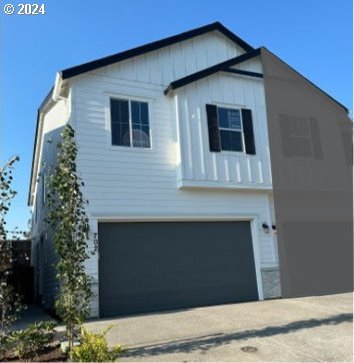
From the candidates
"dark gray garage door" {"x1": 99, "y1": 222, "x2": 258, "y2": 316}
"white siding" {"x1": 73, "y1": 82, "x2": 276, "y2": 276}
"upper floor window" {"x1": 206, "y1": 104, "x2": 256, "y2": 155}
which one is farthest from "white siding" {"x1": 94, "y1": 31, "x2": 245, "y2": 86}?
"dark gray garage door" {"x1": 99, "y1": 222, "x2": 258, "y2": 316}

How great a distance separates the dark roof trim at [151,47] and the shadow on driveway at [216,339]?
21.8 ft

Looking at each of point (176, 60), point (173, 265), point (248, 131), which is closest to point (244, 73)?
point (248, 131)

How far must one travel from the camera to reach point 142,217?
9.55 meters

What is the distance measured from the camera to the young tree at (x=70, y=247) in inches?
207

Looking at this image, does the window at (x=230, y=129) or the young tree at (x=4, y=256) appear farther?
the window at (x=230, y=129)

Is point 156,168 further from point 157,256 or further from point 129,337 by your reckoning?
point 129,337

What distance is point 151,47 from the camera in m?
10.7

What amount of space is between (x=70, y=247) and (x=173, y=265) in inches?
189

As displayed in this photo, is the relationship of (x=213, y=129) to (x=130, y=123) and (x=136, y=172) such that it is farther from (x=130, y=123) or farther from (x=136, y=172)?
(x=136, y=172)

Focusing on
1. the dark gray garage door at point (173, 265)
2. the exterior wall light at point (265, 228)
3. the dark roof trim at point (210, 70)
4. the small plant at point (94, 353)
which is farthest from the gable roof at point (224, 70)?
the small plant at point (94, 353)

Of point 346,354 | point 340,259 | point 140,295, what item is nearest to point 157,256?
point 140,295

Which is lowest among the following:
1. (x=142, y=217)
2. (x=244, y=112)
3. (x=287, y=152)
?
(x=142, y=217)

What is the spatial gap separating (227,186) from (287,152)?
8.07 ft

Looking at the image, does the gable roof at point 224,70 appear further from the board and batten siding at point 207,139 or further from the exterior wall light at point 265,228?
the exterior wall light at point 265,228
